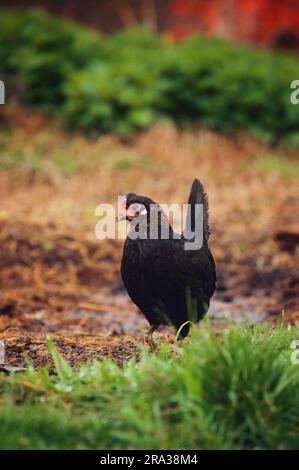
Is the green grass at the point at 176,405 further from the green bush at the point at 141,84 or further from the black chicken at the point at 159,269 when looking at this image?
the green bush at the point at 141,84

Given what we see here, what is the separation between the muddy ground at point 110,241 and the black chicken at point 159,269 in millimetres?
303

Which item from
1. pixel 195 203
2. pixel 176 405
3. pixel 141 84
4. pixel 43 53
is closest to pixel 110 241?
pixel 195 203

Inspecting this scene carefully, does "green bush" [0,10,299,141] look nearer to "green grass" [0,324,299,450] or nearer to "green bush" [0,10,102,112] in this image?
"green bush" [0,10,102,112]

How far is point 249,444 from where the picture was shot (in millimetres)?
2582

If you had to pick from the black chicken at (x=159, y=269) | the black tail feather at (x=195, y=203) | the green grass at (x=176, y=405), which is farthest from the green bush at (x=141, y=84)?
the green grass at (x=176, y=405)

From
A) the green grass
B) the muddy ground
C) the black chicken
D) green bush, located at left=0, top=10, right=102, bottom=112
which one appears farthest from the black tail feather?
green bush, located at left=0, top=10, right=102, bottom=112

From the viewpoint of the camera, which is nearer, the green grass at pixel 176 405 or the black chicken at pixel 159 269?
the green grass at pixel 176 405

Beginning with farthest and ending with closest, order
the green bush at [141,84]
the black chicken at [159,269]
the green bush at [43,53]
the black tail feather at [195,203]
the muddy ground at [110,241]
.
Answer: the green bush at [43,53]
the green bush at [141,84]
the muddy ground at [110,241]
the black tail feather at [195,203]
the black chicken at [159,269]

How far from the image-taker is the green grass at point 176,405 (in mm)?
2508

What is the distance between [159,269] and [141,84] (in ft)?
24.0
